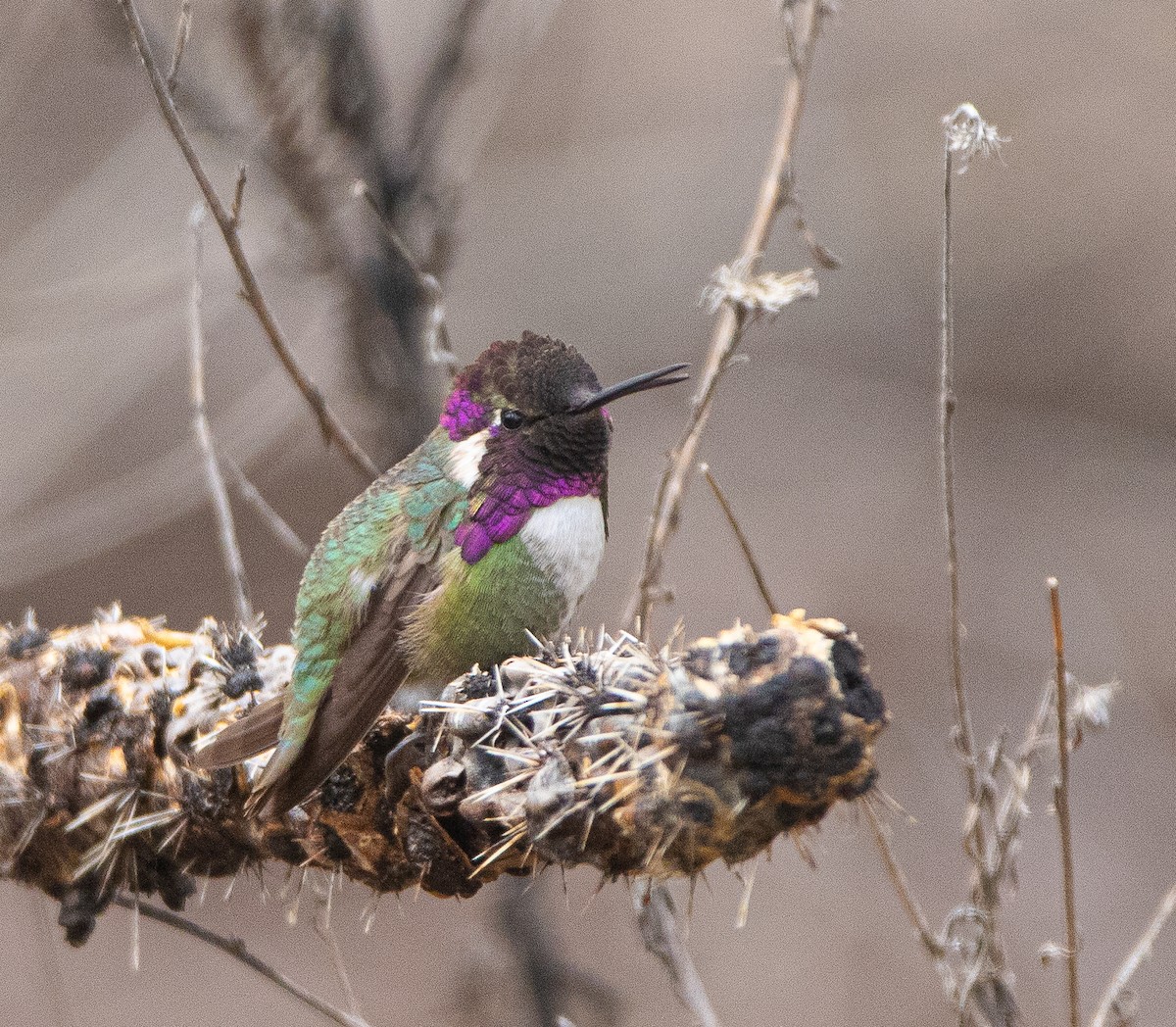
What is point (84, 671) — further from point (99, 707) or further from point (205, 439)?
point (205, 439)

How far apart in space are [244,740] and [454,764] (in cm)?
48

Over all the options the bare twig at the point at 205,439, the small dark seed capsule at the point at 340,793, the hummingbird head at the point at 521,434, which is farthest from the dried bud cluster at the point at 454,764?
the hummingbird head at the point at 521,434

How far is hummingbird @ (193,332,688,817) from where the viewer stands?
8.08 feet

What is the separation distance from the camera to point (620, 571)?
6.60 metres

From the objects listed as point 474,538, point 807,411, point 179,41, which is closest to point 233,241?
point 179,41

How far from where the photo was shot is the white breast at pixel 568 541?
8.56 feet

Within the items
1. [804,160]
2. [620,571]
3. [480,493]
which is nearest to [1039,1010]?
[620,571]

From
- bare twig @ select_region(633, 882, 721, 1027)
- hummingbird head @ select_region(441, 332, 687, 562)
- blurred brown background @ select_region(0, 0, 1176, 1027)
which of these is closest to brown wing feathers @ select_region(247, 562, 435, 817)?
hummingbird head @ select_region(441, 332, 687, 562)

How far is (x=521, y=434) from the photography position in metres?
2.63

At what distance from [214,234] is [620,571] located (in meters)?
2.74

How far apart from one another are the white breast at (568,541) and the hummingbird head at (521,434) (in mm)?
22

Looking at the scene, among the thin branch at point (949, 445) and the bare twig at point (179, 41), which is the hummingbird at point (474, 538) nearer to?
the thin branch at point (949, 445)

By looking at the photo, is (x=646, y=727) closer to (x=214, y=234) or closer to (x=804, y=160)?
(x=214, y=234)

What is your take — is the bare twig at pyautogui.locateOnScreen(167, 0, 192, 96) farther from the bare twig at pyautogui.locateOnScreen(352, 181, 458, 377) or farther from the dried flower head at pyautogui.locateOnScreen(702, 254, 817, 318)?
the dried flower head at pyautogui.locateOnScreen(702, 254, 817, 318)
